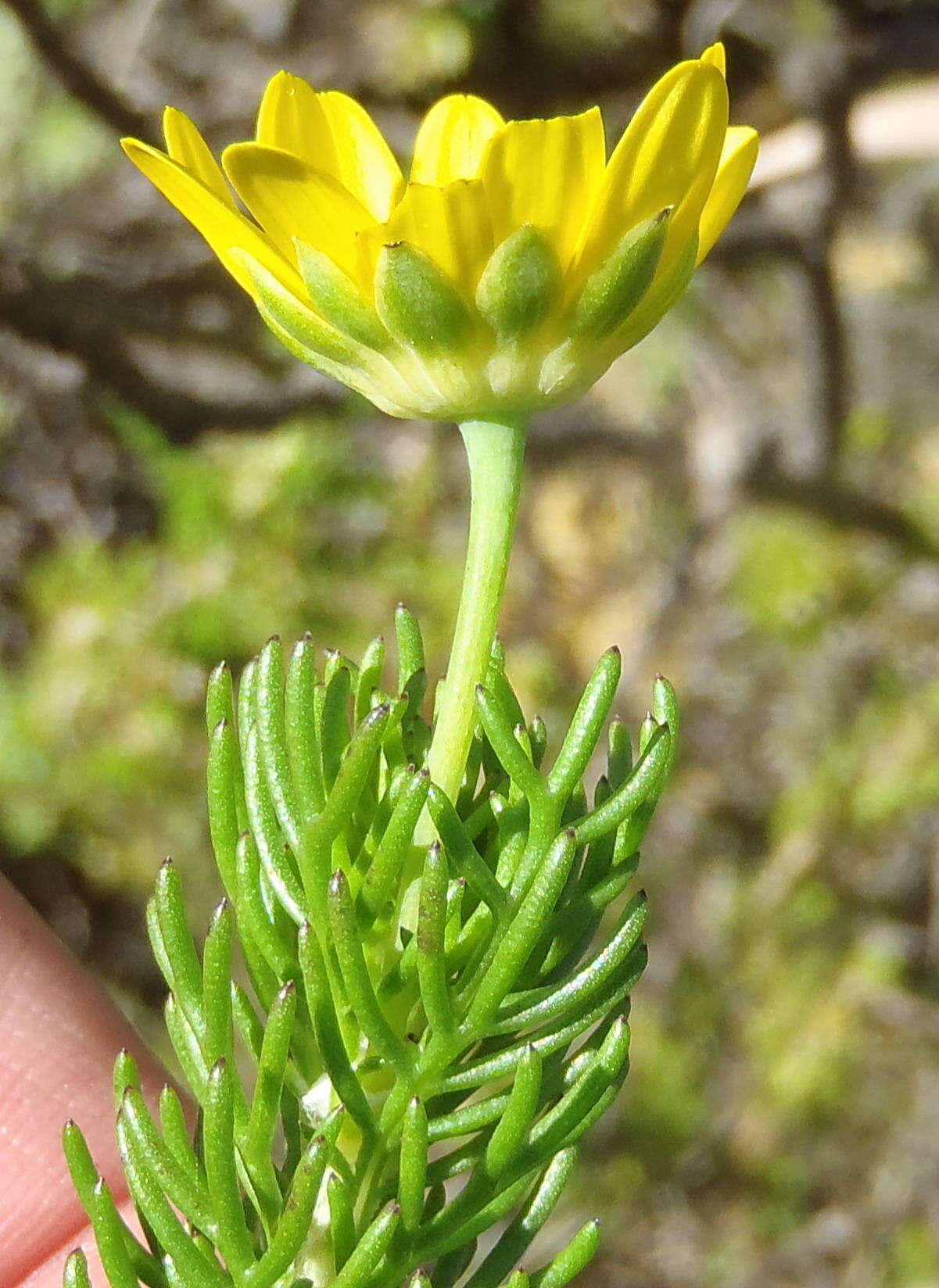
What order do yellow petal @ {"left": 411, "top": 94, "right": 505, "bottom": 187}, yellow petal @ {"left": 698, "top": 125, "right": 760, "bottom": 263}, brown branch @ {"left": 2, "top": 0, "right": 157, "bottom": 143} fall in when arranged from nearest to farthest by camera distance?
yellow petal @ {"left": 698, "top": 125, "right": 760, "bottom": 263} → yellow petal @ {"left": 411, "top": 94, "right": 505, "bottom": 187} → brown branch @ {"left": 2, "top": 0, "right": 157, "bottom": 143}

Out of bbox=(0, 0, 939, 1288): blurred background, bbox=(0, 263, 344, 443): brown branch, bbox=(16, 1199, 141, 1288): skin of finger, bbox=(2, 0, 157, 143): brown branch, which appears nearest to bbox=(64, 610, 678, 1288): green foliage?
bbox=(16, 1199, 141, 1288): skin of finger

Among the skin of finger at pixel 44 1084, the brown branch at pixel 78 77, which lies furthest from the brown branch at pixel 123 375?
the skin of finger at pixel 44 1084

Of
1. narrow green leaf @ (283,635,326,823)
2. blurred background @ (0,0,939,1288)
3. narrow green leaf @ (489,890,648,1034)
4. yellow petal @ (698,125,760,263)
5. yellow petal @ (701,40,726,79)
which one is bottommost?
blurred background @ (0,0,939,1288)

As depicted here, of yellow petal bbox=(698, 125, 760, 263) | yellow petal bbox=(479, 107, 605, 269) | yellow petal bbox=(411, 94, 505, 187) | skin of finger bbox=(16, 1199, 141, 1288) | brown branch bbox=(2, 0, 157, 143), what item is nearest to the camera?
yellow petal bbox=(479, 107, 605, 269)

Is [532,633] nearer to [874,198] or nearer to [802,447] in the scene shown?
[802,447]

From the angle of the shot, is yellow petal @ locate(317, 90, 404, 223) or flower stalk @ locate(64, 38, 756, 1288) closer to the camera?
flower stalk @ locate(64, 38, 756, 1288)

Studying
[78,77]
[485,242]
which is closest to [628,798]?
[485,242]

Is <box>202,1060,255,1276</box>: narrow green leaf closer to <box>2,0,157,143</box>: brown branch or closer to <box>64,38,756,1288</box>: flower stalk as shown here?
<box>64,38,756,1288</box>: flower stalk
